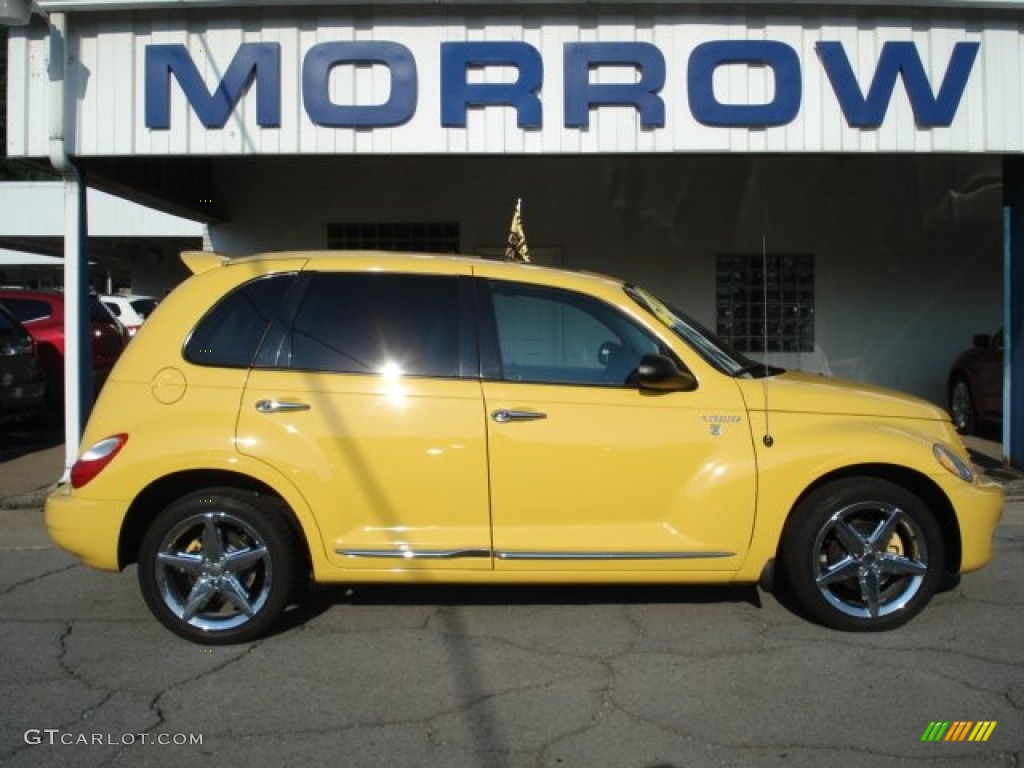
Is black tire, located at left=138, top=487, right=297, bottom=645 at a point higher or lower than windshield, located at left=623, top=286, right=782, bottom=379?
lower

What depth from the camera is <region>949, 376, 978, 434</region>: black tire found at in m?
10.5

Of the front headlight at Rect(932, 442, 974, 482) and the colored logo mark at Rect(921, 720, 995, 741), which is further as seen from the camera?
the front headlight at Rect(932, 442, 974, 482)

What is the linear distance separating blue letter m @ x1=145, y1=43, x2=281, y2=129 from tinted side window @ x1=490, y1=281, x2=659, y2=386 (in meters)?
4.18

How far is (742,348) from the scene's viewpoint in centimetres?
1220

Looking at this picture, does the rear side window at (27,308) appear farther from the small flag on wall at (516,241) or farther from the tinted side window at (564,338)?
the tinted side window at (564,338)

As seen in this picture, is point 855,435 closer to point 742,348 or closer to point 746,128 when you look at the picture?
point 746,128

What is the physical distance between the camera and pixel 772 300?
12.1 meters

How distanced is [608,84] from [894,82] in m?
2.36

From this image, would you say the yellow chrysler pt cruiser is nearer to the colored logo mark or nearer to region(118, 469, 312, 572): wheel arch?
region(118, 469, 312, 572): wheel arch

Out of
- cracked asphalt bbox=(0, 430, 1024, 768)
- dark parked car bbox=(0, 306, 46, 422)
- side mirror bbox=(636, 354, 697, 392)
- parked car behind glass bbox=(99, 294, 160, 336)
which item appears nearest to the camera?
cracked asphalt bbox=(0, 430, 1024, 768)

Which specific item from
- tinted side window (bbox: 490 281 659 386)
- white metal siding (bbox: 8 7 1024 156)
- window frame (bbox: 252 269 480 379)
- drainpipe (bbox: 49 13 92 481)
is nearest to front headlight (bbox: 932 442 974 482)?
tinted side window (bbox: 490 281 659 386)

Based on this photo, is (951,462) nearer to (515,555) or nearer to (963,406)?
(515,555)

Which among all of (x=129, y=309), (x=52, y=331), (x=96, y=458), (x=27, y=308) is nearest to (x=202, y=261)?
(x=96, y=458)

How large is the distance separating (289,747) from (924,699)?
101 inches
